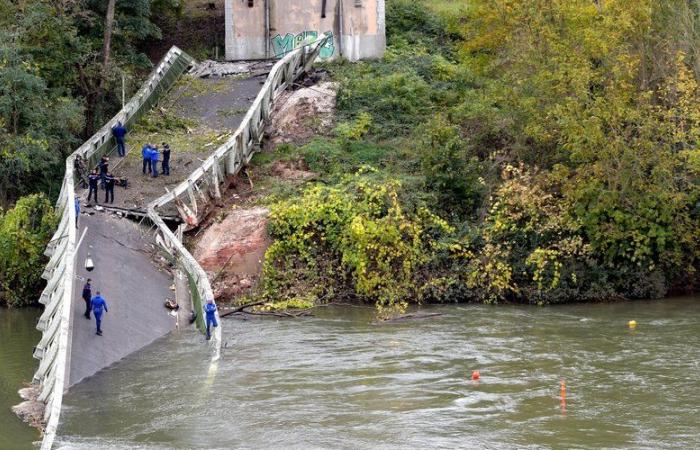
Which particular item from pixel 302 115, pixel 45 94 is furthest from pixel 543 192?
pixel 45 94

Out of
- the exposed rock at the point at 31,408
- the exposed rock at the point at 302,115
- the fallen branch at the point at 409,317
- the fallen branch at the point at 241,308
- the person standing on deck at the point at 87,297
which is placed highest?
the exposed rock at the point at 302,115

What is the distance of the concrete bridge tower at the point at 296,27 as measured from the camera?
49531 mm

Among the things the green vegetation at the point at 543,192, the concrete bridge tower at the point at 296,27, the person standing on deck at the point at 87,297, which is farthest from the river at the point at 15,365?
the concrete bridge tower at the point at 296,27

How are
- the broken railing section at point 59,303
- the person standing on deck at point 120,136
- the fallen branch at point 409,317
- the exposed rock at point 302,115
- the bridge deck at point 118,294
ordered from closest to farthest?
the broken railing section at point 59,303 → the bridge deck at point 118,294 → the fallen branch at point 409,317 → the person standing on deck at point 120,136 → the exposed rock at point 302,115

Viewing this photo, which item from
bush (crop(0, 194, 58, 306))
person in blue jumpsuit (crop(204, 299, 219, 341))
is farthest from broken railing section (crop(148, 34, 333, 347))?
bush (crop(0, 194, 58, 306))

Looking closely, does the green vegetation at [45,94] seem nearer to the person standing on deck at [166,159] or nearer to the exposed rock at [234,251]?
the person standing on deck at [166,159]

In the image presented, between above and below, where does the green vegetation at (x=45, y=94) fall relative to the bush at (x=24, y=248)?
above

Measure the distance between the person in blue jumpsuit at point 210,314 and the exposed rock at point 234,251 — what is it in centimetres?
562

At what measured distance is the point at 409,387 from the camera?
78.4 ft

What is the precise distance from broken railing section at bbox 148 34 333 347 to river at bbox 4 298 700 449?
83.5 inches

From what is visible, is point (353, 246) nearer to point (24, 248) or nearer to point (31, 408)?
point (24, 248)

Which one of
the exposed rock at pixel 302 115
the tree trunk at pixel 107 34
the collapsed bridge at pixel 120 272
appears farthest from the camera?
the tree trunk at pixel 107 34

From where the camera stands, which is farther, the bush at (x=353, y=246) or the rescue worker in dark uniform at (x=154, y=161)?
the rescue worker in dark uniform at (x=154, y=161)

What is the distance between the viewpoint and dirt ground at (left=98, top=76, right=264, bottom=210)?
34.8 m
